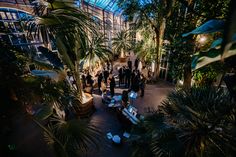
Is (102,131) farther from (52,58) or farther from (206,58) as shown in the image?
(206,58)

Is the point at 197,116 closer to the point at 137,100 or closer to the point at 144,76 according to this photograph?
the point at 137,100

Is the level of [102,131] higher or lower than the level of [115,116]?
lower

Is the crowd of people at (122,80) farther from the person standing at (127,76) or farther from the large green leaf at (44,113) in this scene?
the large green leaf at (44,113)

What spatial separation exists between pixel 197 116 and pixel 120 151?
4.09 meters

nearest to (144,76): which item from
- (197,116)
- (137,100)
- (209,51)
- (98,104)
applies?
(137,100)

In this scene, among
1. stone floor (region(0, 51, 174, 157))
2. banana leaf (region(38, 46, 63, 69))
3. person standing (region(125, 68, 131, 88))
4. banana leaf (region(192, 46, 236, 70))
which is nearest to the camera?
banana leaf (region(192, 46, 236, 70))

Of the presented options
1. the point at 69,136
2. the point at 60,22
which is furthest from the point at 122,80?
the point at 69,136

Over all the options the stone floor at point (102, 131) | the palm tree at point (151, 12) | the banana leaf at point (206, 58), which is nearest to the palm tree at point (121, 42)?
the palm tree at point (151, 12)

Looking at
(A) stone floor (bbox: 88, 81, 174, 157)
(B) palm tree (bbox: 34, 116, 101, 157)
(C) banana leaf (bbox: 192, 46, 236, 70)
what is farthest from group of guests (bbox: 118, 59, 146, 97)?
(C) banana leaf (bbox: 192, 46, 236, 70)

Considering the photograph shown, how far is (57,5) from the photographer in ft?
13.2

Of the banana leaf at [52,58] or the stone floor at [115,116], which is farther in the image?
the stone floor at [115,116]

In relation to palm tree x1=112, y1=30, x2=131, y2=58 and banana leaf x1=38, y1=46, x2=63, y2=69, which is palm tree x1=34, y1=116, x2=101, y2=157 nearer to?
banana leaf x1=38, y1=46, x2=63, y2=69

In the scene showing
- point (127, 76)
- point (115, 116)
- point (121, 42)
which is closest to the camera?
point (115, 116)

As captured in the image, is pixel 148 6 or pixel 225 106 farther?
pixel 148 6
